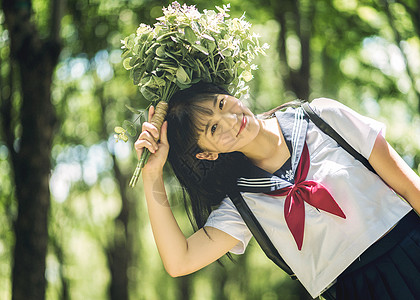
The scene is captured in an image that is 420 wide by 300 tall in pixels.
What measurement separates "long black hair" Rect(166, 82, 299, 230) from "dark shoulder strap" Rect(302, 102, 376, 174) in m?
0.25

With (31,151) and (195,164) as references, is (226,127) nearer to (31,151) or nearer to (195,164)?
(195,164)

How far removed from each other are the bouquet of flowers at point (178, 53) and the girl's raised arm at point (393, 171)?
37.7 inches

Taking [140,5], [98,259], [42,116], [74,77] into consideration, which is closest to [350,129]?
[42,116]

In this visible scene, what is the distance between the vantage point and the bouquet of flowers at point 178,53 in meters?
2.63

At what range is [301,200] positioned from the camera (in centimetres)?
240

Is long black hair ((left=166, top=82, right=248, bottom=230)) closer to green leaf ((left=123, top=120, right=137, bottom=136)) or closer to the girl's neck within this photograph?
the girl's neck

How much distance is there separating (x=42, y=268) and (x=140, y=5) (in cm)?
455

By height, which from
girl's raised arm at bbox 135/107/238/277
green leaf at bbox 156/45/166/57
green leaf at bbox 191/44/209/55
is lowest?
girl's raised arm at bbox 135/107/238/277

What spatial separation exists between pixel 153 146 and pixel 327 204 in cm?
97

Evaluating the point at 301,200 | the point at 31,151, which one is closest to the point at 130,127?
the point at 301,200

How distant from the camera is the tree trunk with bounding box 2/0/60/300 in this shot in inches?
230

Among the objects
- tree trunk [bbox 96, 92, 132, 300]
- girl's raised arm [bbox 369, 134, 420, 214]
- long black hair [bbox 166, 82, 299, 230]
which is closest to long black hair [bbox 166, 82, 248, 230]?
long black hair [bbox 166, 82, 299, 230]

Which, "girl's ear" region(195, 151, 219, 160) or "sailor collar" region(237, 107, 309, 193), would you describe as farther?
"girl's ear" region(195, 151, 219, 160)

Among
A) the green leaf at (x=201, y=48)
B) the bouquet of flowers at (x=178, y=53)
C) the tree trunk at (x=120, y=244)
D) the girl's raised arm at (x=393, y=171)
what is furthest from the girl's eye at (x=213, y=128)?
the tree trunk at (x=120, y=244)
